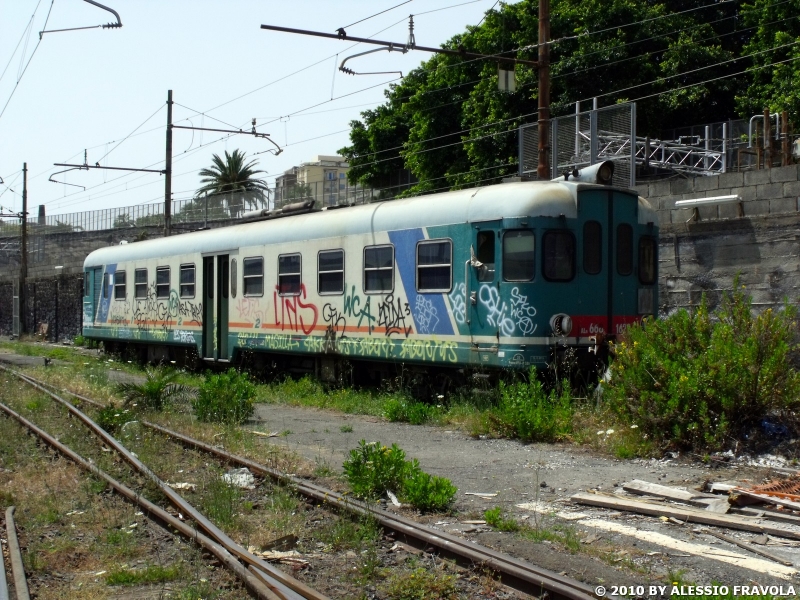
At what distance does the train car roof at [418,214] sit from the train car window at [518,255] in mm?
264

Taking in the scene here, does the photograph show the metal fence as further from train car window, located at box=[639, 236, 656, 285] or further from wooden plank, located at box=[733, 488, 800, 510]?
wooden plank, located at box=[733, 488, 800, 510]

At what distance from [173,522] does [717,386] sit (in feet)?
17.2

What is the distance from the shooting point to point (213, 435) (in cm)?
1076

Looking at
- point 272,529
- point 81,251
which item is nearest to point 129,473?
point 272,529

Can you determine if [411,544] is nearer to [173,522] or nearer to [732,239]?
[173,522]

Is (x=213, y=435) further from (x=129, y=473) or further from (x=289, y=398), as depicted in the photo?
(x=289, y=398)

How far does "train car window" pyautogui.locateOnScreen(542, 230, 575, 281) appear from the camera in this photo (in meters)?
11.6

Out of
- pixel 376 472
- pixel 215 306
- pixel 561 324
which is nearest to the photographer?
pixel 376 472

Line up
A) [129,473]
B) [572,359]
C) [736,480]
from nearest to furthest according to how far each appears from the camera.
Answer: [736,480] < [129,473] < [572,359]

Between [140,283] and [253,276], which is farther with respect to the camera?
[140,283]

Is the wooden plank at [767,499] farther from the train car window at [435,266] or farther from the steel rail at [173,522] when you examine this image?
the train car window at [435,266]

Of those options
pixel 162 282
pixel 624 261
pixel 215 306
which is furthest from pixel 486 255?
pixel 162 282

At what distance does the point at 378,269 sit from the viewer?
13742 millimetres

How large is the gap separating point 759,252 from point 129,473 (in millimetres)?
9545
